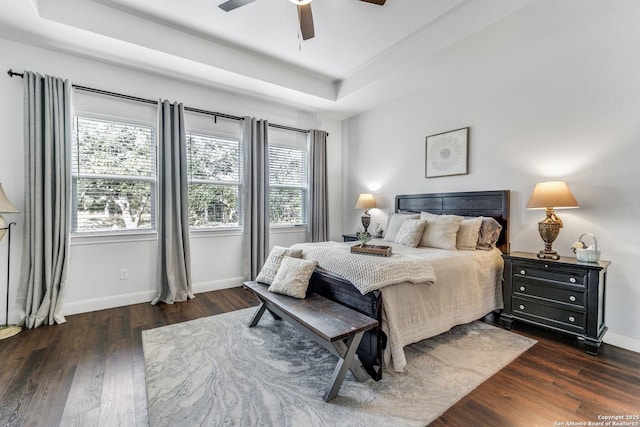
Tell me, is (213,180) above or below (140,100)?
below

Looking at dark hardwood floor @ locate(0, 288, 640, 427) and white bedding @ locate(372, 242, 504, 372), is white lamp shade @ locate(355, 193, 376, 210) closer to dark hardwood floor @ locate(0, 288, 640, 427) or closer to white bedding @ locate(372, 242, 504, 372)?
white bedding @ locate(372, 242, 504, 372)

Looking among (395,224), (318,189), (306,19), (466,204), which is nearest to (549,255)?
(466,204)

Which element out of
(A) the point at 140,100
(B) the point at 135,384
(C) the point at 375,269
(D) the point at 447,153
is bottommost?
(B) the point at 135,384

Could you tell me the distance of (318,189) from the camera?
5.17m

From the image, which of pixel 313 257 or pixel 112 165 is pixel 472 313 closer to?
pixel 313 257

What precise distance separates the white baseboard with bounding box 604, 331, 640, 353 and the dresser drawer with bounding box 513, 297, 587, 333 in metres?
0.47

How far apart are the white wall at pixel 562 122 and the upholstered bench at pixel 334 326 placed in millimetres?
2358

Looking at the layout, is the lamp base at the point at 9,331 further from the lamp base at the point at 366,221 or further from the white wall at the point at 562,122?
the white wall at the point at 562,122

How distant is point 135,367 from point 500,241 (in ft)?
12.3

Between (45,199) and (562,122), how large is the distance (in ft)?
17.4

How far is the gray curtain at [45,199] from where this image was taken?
2.92 metres

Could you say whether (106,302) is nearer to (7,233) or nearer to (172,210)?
(7,233)

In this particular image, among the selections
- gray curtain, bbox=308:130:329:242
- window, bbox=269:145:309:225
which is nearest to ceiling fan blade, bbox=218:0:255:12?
window, bbox=269:145:309:225

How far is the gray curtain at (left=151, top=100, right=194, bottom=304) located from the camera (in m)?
3.68
